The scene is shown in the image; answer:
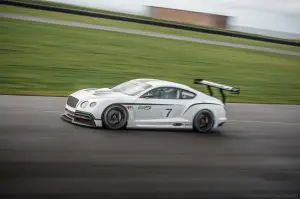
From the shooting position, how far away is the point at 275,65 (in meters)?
26.3

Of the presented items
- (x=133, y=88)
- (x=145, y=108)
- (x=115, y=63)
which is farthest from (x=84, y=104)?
(x=115, y=63)

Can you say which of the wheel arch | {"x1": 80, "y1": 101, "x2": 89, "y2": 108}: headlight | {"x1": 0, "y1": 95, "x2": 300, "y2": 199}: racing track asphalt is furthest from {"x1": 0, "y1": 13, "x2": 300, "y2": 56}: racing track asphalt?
the wheel arch

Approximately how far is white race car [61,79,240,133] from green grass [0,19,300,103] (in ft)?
16.8

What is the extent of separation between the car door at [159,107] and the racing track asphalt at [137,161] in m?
0.28

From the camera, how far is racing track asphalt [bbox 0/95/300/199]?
6539 mm

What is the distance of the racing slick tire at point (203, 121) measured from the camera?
11367mm

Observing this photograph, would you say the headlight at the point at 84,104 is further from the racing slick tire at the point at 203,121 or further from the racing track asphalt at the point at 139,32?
the racing track asphalt at the point at 139,32

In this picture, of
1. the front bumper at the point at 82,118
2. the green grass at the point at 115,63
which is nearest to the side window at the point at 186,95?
the front bumper at the point at 82,118

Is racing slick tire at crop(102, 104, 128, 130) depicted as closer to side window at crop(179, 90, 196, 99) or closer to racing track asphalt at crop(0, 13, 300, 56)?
side window at crop(179, 90, 196, 99)

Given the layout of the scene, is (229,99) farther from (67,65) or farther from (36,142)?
(36,142)

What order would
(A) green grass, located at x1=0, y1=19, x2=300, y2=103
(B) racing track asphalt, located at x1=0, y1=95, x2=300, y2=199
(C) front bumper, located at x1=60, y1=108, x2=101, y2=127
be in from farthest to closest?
(A) green grass, located at x1=0, y1=19, x2=300, y2=103 → (C) front bumper, located at x1=60, y1=108, x2=101, y2=127 → (B) racing track asphalt, located at x1=0, y1=95, x2=300, y2=199

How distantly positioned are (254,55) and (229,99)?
9.63 metres

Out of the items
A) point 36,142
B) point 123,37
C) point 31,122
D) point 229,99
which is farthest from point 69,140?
point 123,37

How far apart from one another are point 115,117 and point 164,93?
1.45 meters
